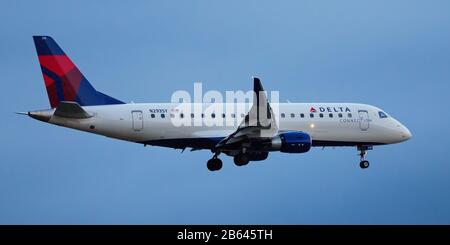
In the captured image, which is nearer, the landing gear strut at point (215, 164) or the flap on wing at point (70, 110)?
the flap on wing at point (70, 110)

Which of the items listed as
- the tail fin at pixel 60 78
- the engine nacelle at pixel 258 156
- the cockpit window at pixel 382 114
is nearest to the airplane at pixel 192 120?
the tail fin at pixel 60 78

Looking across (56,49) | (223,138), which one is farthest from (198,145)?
(56,49)

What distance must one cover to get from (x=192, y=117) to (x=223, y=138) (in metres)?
2.02

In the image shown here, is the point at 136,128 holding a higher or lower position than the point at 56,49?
lower

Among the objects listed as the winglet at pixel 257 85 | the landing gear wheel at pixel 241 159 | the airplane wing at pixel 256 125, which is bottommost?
the landing gear wheel at pixel 241 159

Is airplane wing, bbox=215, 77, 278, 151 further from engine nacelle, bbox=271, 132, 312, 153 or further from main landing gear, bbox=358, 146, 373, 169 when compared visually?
main landing gear, bbox=358, 146, 373, 169

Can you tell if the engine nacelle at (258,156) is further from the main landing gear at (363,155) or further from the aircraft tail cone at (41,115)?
the aircraft tail cone at (41,115)

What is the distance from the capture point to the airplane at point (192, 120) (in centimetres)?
5803

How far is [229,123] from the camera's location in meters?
60.8

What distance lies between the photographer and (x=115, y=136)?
5953 centimetres

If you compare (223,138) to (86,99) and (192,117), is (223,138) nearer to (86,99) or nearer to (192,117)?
(192,117)

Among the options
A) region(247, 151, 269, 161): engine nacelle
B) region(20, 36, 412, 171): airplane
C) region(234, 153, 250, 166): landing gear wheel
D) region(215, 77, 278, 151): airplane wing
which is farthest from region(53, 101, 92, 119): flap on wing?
region(247, 151, 269, 161): engine nacelle

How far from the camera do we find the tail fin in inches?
2335

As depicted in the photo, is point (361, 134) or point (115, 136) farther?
point (361, 134)
